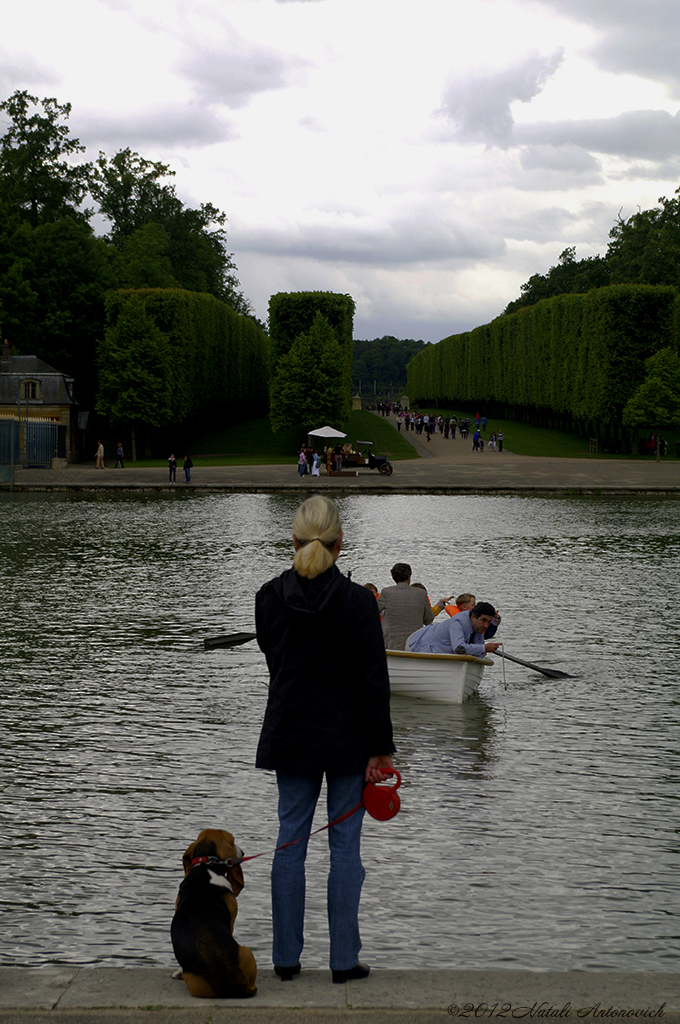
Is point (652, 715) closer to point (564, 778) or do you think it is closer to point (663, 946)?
point (564, 778)

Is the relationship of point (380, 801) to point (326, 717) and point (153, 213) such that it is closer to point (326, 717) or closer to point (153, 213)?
point (326, 717)

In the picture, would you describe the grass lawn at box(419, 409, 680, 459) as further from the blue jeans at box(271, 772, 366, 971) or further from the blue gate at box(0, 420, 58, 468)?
the blue jeans at box(271, 772, 366, 971)

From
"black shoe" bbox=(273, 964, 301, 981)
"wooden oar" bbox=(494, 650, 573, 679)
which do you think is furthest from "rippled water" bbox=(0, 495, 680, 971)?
"black shoe" bbox=(273, 964, 301, 981)

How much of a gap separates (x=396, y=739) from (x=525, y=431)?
73.9 metres

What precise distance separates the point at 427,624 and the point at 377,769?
7637 mm

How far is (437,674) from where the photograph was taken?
11336 millimetres

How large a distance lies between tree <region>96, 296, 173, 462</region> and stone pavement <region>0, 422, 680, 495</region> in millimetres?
4825

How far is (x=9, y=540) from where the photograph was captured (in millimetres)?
26547

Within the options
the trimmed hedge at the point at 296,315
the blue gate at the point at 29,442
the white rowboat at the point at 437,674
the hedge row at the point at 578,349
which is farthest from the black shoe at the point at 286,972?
the trimmed hedge at the point at 296,315

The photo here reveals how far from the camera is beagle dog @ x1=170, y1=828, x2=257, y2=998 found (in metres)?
4.31

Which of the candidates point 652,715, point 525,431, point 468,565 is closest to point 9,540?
point 468,565

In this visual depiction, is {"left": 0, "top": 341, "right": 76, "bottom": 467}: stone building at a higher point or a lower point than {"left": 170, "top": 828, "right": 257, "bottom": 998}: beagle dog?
higher

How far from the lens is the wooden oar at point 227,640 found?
13.7 m

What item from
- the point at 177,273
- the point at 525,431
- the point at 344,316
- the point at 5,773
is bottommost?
the point at 5,773
